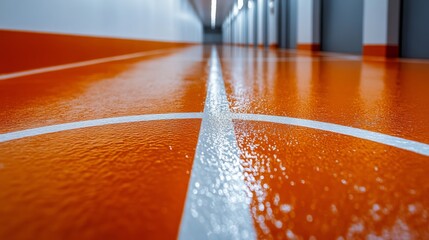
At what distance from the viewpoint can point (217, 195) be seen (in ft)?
1.96

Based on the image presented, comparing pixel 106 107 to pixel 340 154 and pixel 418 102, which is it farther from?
pixel 418 102

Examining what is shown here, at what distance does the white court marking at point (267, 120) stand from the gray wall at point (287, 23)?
1231 centimetres

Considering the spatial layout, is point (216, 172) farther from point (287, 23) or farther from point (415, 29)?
point (287, 23)

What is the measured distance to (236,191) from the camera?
2.02ft

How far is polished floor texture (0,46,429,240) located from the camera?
0.50 m

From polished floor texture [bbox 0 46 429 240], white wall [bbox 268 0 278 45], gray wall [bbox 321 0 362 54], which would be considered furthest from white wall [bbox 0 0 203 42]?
white wall [bbox 268 0 278 45]

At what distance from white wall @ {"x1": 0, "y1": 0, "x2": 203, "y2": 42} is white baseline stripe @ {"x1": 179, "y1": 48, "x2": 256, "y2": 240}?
2.81m

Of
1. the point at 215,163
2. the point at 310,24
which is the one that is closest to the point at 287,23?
the point at 310,24

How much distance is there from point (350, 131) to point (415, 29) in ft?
17.9

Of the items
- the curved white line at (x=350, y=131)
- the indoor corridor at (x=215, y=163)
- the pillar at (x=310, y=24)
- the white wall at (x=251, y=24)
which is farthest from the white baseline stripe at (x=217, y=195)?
the white wall at (x=251, y=24)

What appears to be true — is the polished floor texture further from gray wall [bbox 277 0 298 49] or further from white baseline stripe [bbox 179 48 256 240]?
gray wall [bbox 277 0 298 49]

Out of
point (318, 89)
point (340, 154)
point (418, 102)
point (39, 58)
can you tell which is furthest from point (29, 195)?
point (39, 58)

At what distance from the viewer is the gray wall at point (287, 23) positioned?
43.1 ft

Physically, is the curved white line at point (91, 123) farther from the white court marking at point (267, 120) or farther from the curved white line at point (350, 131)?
the curved white line at point (350, 131)
